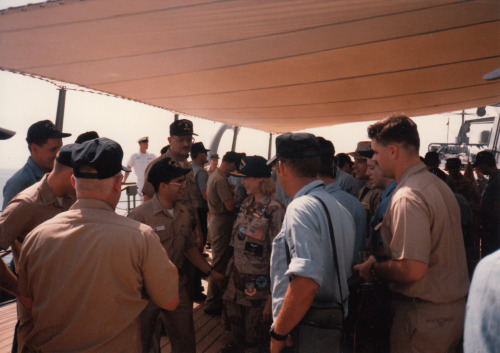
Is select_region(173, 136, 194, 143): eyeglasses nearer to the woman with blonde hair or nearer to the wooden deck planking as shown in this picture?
the woman with blonde hair

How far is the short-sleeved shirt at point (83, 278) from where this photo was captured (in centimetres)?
113

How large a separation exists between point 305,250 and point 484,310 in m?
0.84

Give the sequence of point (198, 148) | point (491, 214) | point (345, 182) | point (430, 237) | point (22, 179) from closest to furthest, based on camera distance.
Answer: point (430, 237), point (22, 179), point (491, 214), point (345, 182), point (198, 148)

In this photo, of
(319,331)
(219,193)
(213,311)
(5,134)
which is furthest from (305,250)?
(213,311)

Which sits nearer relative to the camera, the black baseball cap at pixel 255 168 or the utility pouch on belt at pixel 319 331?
the utility pouch on belt at pixel 319 331

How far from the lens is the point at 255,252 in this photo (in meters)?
2.52

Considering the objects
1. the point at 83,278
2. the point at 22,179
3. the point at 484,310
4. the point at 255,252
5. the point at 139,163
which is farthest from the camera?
the point at 139,163

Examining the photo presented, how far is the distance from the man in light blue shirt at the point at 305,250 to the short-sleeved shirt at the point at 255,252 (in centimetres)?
95

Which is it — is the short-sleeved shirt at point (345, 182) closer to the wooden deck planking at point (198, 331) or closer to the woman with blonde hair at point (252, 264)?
the woman with blonde hair at point (252, 264)

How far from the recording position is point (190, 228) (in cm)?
250

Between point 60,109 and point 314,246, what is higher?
point 60,109

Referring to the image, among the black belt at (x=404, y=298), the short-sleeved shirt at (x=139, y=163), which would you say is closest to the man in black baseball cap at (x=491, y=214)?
the black belt at (x=404, y=298)

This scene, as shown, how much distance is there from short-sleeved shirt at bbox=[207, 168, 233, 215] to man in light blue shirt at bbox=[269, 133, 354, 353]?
2.11m

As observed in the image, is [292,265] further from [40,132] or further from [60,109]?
[60,109]
